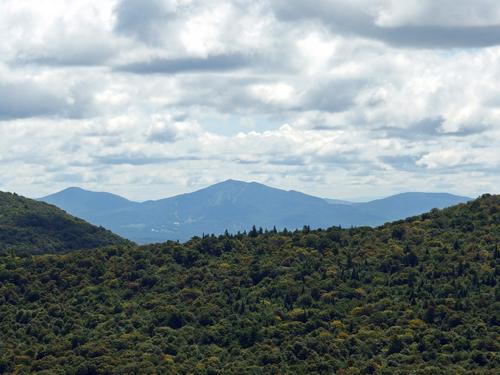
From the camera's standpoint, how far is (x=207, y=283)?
14612 cm

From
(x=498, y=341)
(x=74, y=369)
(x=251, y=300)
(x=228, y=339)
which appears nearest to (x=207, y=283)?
(x=251, y=300)

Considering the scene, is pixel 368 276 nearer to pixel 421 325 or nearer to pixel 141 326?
pixel 421 325

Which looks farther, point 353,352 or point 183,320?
point 183,320

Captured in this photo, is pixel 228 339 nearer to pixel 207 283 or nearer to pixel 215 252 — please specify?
pixel 207 283

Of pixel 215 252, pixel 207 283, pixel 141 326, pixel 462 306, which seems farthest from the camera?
pixel 215 252

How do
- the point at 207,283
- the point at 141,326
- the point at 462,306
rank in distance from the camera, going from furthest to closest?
the point at 207,283 < the point at 141,326 < the point at 462,306

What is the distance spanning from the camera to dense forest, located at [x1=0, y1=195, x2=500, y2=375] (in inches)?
4557

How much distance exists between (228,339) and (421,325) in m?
24.5

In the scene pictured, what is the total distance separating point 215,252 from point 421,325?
162 ft

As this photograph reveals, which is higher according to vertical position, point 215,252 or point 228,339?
point 215,252

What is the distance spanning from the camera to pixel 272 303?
451 feet

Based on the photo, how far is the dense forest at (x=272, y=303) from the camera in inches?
4557

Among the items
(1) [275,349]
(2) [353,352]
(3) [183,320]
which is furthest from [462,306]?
(3) [183,320]

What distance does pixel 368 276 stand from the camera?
460ft
